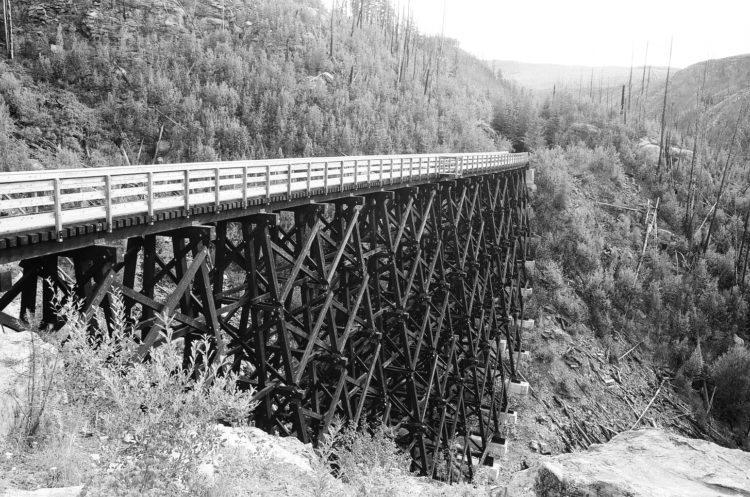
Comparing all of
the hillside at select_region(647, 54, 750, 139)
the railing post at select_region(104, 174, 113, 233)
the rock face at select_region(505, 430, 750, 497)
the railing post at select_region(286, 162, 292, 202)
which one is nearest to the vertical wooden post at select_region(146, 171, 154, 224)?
the railing post at select_region(104, 174, 113, 233)

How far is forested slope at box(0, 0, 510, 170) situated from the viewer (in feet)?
80.0

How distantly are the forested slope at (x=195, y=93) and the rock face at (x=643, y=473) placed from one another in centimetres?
2153

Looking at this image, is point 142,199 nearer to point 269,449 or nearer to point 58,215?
point 58,215

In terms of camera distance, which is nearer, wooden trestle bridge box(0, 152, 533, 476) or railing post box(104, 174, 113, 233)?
wooden trestle bridge box(0, 152, 533, 476)

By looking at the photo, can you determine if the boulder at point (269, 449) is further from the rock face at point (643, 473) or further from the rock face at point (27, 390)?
the rock face at point (643, 473)

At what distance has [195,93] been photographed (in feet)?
95.3

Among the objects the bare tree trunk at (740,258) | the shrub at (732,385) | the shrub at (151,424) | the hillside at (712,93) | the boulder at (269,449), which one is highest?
the hillside at (712,93)

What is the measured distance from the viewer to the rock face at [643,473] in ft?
17.2

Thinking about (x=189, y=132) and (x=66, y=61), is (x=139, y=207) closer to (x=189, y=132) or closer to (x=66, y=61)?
(x=189, y=132)

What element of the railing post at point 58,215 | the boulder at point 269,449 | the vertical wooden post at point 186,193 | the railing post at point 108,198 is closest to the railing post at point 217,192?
the vertical wooden post at point 186,193

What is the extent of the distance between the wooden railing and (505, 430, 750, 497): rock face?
5698 millimetres

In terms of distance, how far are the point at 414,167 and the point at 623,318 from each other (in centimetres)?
1962

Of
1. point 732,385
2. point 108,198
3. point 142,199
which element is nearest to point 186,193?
point 108,198

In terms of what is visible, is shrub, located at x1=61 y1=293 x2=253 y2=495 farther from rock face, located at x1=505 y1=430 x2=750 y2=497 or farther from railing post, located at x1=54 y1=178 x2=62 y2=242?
rock face, located at x1=505 y1=430 x2=750 y2=497
